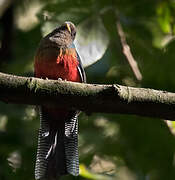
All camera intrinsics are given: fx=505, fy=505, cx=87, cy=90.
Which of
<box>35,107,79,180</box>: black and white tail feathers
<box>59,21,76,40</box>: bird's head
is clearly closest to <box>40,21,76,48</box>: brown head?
<box>59,21,76,40</box>: bird's head

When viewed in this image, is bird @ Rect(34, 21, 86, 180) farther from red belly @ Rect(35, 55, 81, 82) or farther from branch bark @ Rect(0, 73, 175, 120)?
branch bark @ Rect(0, 73, 175, 120)

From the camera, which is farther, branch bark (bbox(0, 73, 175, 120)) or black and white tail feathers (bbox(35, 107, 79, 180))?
black and white tail feathers (bbox(35, 107, 79, 180))

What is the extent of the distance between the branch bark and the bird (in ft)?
4.36

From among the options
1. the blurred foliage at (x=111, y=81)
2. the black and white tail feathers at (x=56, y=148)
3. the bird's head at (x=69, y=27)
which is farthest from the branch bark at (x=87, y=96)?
the bird's head at (x=69, y=27)

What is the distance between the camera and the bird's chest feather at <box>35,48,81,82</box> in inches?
161

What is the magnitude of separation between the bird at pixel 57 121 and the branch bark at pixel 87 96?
4.36 feet

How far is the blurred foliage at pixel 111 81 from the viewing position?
3932 mm

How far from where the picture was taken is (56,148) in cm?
411

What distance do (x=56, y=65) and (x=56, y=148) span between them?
68 cm

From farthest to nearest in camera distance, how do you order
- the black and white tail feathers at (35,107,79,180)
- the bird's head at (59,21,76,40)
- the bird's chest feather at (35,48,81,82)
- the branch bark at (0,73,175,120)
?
the bird's head at (59,21,76,40) → the bird's chest feather at (35,48,81,82) → the black and white tail feathers at (35,107,79,180) → the branch bark at (0,73,175,120)

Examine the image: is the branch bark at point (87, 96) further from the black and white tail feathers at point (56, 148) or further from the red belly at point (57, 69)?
the red belly at point (57, 69)

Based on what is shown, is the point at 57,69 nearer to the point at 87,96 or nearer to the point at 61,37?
the point at 61,37

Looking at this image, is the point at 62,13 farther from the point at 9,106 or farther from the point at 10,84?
the point at 10,84

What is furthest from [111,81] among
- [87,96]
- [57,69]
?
[87,96]
